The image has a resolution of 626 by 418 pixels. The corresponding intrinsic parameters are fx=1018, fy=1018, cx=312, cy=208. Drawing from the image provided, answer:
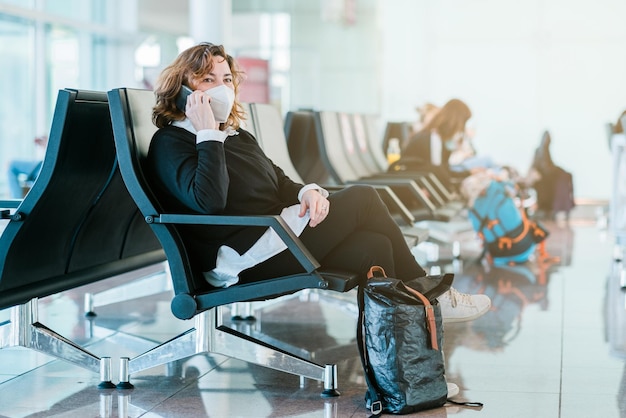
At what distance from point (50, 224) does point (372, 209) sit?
94 centimetres

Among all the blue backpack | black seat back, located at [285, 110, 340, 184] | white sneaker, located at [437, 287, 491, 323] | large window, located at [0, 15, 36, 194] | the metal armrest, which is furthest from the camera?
large window, located at [0, 15, 36, 194]

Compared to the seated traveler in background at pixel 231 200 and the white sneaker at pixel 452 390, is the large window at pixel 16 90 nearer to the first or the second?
the seated traveler in background at pixel 231 200

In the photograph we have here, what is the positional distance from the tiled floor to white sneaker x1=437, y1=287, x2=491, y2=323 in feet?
0.65

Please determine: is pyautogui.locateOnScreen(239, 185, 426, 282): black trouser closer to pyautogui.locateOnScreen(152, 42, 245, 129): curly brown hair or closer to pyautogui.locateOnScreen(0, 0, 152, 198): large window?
pyautogui.locateOnScreen(152, 42, 245, 129): curly brown hair

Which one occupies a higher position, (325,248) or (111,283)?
(325,248)

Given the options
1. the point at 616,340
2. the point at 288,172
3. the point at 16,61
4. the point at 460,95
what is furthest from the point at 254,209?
the point at 460,95

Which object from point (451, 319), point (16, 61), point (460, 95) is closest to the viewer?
point (451, 319)

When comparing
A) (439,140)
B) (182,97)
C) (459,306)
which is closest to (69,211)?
(182,97)

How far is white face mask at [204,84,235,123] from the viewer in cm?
297

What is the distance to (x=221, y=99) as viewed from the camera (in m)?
2.97

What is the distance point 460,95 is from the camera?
12.5m

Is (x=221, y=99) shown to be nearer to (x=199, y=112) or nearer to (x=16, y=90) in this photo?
(x=199, y=112)

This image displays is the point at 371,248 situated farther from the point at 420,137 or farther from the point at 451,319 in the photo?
the point at 420,137

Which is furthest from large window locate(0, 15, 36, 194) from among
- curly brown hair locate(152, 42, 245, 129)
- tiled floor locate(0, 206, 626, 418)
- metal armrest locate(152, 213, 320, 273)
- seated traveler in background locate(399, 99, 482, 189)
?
metal armrest locate(152, 213, 320, 273)
